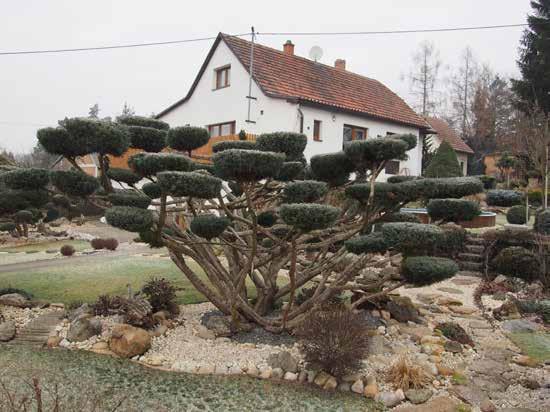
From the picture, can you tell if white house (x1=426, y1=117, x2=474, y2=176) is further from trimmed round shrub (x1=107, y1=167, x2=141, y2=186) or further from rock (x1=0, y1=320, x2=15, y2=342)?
rock (x1=0, y1=320, x2=15, y2=342)

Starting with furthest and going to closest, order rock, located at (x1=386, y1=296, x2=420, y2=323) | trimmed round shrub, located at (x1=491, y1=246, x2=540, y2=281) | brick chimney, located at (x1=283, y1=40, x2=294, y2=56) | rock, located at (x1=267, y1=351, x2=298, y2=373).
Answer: brick chimney, located at (x1=283, y1=40, x2=294, y2=56) → trimmed round shrub, located at (x1=491, y1=246, x2=540, y2=281) → rock, located at (x1=386, y1=296, x2=420, y2=323) → rock, located at (x1=267, y1=351, x2=298, y2=373)

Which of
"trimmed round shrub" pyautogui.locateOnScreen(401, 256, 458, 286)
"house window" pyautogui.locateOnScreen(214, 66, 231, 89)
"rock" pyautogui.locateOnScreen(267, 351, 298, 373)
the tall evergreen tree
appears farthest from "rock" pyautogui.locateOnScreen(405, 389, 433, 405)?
the tall evergreen tree

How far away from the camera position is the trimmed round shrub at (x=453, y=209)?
5562 millimetres

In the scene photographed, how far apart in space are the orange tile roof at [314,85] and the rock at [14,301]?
11997 millimetres

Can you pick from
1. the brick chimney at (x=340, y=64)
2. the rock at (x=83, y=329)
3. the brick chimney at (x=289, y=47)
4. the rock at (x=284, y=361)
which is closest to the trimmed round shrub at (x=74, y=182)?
the rock at (x=83, y=329)

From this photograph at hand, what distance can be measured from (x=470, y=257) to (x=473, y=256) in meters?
0.09

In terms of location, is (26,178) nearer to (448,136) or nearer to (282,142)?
(282,142)

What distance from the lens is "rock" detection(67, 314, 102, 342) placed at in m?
5.89

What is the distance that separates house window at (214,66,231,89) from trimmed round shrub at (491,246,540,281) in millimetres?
13179

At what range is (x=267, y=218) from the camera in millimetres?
6672

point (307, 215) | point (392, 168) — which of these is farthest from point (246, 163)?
point (392, 168)

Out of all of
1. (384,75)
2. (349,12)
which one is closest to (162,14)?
(349,12)

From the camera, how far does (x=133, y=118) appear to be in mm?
6113

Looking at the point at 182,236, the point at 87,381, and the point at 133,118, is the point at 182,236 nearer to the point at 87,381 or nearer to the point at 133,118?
the point at 133,118
